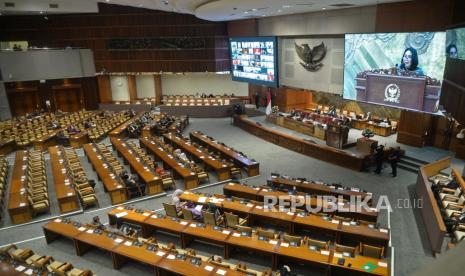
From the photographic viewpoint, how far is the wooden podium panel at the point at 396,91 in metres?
11.2

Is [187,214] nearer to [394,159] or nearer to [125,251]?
[125,251]

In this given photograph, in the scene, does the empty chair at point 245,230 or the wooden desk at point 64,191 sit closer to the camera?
the empty chair at point 245,230

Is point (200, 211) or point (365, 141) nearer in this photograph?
point (200, 211)

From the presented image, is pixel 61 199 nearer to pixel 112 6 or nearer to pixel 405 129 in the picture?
pixel 405 129

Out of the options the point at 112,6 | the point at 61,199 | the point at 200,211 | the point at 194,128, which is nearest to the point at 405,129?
the point at 200,211

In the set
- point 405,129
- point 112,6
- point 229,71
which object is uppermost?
point 112,6

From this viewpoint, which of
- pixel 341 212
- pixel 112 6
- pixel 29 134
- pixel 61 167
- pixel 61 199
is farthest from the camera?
pixel 112 6

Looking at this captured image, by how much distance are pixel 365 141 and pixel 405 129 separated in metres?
2.05

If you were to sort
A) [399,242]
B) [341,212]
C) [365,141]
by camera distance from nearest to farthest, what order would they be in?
[399,242] → [341,212] → [365,141]

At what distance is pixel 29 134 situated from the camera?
17250mm

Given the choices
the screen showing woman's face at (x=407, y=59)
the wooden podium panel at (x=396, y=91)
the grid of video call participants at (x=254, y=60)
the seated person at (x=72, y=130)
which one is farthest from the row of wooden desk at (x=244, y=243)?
the grid of video call participants at (x=254, y=60)

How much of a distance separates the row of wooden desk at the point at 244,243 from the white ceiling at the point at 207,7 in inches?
297

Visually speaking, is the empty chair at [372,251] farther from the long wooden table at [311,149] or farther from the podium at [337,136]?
the podium at [337,136]

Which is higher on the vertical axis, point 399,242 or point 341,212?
point 341,212
